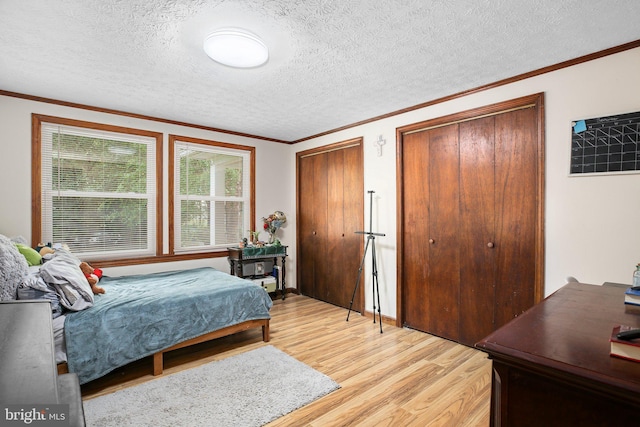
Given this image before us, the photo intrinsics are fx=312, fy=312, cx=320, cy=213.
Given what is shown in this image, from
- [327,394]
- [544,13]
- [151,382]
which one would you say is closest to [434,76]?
[544,13]

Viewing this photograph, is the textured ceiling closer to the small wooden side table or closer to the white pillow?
the white pillow

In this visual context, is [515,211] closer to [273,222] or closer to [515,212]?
[515,212]

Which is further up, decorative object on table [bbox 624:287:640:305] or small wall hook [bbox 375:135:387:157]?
small wall hook [bbox 375:135:387:157]

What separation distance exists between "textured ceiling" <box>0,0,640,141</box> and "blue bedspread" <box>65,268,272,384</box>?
194 cm

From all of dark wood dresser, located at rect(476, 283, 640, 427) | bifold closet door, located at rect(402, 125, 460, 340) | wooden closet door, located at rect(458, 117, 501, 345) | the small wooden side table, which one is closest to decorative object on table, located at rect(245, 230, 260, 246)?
the small wooden side table

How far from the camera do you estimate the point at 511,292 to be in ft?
9.25

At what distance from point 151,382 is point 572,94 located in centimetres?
404

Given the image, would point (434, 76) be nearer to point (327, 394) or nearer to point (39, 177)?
point (327, 394)

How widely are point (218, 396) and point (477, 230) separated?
2672mm

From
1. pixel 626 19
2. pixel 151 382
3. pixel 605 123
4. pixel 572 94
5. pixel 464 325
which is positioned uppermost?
pixel 626 19

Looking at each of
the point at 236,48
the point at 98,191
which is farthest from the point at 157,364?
the point at 236,48

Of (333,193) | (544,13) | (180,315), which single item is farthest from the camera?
(333,193)

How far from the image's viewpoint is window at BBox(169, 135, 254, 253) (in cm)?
418

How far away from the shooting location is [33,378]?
56 cm
